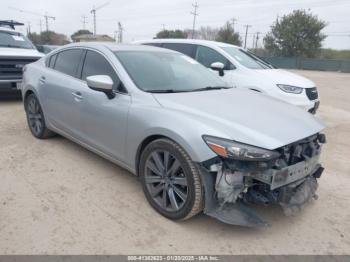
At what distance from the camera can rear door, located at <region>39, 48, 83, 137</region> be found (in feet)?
12.7

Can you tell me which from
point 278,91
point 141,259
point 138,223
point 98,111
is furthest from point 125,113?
point 278,91

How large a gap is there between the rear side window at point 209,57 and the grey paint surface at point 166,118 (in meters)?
2.86

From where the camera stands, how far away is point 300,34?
1703 inches

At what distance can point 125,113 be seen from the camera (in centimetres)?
312

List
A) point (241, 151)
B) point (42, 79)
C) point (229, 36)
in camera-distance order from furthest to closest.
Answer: point (229, 36), point (42, 79), point (241, 151)

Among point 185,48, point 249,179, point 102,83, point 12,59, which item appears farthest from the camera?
point 185,48

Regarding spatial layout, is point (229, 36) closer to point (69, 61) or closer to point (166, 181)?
point (69, 61)

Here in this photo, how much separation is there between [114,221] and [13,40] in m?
7.38

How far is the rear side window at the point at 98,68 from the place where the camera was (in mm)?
3342

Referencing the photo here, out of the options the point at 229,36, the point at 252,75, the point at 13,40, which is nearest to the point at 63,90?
the point at 252,75

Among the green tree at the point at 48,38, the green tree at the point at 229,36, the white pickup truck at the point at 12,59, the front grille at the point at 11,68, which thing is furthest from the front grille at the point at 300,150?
the green tree at the point at 48,38

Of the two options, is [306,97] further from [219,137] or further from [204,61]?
[219,137]

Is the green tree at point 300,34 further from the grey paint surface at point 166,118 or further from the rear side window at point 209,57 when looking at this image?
the grey paint surface at point 166,118

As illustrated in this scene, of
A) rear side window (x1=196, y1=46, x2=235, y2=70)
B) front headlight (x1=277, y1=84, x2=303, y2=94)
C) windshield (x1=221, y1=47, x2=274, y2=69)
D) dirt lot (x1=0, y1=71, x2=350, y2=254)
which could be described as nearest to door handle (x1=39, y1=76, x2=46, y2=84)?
dirt lot (x1=0, y1=71, x2=350, y2=254)
